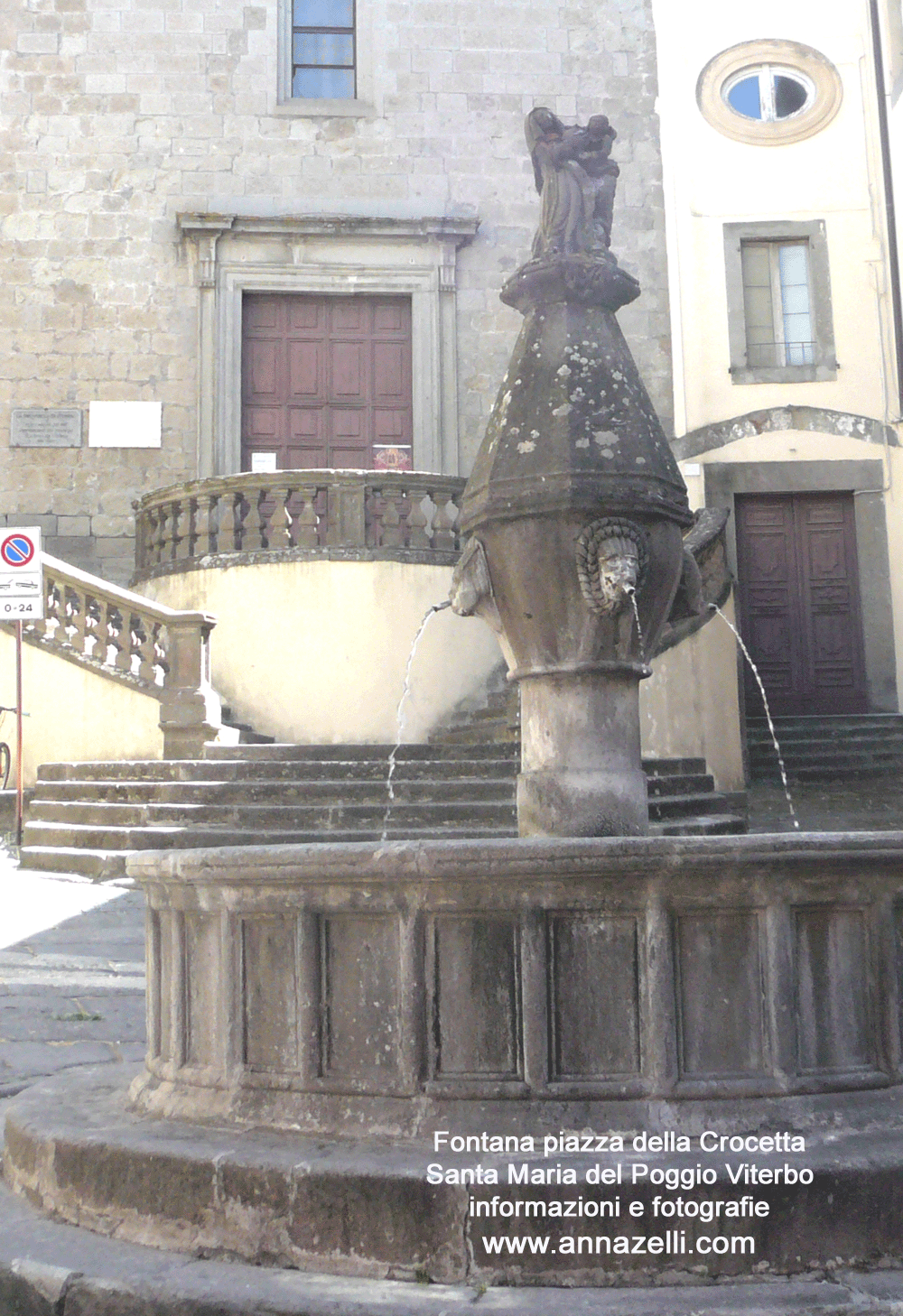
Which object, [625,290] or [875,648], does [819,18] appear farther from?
[625,290]

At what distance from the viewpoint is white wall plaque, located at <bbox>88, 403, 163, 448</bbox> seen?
599 inches

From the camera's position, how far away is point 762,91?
16.1m

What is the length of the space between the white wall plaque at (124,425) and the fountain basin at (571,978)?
41.7 feet

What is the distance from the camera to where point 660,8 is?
16156 mm

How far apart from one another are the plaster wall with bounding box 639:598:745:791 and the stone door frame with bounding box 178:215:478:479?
17.2ft

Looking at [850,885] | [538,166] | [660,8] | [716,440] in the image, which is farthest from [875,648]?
[850,885]

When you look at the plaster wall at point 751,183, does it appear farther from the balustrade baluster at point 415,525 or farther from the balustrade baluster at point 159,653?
the balustrade baluster at point 159,653

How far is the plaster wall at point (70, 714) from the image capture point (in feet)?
38.0

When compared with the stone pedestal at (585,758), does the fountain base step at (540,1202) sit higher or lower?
lower

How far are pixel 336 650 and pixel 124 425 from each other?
454 centimetres

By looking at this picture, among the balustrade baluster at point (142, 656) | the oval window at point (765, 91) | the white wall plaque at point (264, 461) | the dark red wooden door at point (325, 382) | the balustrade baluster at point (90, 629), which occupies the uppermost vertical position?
the oval window at point (765, 91)

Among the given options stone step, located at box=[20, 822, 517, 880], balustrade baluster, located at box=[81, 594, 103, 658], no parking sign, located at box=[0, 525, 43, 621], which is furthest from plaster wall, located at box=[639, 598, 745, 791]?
no parking sign, located at box=[0, 525, 43, 621]

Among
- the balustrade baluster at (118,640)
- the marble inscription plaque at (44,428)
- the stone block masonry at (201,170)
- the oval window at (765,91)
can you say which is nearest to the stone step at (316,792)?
the balustrade baluster at (118,640)

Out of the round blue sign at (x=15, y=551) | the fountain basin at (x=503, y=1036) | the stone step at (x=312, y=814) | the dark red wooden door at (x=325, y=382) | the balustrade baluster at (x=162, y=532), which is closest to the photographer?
the fountain basin at (x=503, y=1036)
